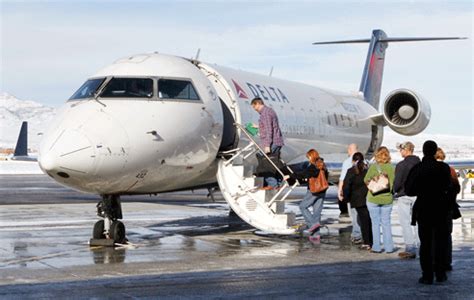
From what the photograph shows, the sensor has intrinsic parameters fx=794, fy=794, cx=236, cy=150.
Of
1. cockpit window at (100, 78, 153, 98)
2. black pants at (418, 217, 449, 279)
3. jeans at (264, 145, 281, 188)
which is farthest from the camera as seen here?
jeans at (264, 145, 281, 188)

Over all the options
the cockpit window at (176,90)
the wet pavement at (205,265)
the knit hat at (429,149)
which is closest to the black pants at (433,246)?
the wet pavement at (205,265)

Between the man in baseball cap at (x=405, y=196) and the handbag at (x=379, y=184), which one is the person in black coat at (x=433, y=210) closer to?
the man in baseball cap at (x=405, y=196)

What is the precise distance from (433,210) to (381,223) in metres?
2.91

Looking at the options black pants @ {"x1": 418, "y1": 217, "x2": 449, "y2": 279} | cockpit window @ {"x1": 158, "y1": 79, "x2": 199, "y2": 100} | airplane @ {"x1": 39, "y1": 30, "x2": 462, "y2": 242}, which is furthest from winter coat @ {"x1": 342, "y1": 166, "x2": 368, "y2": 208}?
black pants @ {"x1": 418, "y1": 217, "x2": 449, "y2": 279}

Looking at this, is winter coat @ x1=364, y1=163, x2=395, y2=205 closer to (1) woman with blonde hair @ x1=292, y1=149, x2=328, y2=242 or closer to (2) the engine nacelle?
(1) woman with blonde hair @ x1=292, y1=149, x2=328, y2=242

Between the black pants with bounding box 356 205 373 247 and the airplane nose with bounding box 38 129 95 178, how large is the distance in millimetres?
4490

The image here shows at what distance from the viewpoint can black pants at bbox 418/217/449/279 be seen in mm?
9188

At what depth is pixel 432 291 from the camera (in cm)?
861

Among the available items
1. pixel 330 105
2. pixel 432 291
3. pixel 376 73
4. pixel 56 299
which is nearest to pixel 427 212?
pixel 432 291

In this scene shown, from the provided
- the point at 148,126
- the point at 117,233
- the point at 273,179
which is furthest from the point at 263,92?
the point at 117,233

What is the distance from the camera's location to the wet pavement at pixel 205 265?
846 cm

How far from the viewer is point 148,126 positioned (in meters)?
12.8

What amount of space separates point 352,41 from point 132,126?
63.9 feet

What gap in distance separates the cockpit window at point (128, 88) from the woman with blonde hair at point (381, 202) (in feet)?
13.2
